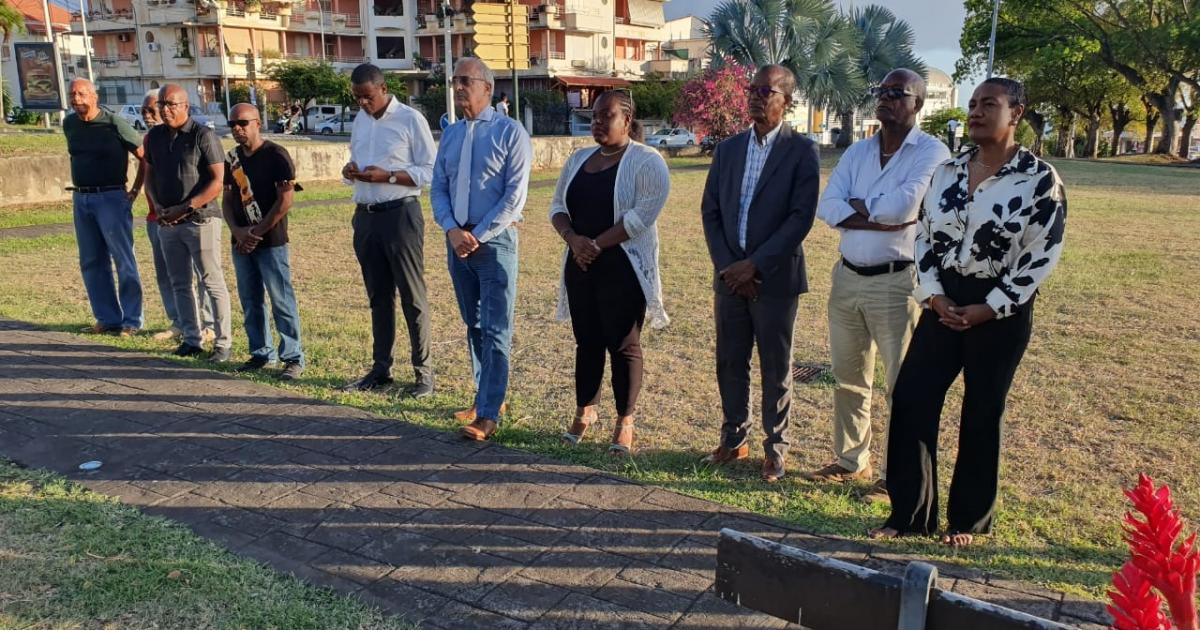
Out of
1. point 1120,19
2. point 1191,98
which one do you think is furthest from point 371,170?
point 1191,98

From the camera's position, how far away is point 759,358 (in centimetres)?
455

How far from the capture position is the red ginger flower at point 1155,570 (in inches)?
47.6

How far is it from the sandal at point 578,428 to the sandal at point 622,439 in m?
0.20

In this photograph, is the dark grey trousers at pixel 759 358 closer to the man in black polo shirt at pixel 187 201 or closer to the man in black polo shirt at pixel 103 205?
the man in black polo shirt at pixel 187 201

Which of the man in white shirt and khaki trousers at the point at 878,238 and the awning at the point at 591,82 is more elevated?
the awning at the point at 591,82

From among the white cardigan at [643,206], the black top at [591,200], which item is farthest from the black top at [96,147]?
the white cardigan at [643,206]

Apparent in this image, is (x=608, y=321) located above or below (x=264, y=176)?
below

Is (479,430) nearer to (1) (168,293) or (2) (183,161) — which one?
(2) (183,161)

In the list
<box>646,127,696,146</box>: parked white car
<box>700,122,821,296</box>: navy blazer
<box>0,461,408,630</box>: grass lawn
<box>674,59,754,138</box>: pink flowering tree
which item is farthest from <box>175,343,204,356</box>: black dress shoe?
<box>646,127,696,146</box>: parked white car

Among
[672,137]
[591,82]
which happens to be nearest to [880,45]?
[672,137]

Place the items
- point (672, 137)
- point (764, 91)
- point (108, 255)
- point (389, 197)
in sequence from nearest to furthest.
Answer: point (764, 91), point (389, 197), point (108, 255), point (672, 137)

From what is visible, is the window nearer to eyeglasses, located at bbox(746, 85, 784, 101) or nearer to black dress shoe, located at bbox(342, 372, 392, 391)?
black dress shoe, located at bbox(342, 372, 392, 391)

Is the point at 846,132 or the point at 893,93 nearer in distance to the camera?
the point at 893,93

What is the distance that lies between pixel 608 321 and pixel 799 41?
114ft
